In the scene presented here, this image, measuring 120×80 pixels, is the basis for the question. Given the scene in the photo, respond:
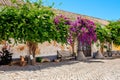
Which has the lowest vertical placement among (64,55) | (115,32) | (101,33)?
(64,55)

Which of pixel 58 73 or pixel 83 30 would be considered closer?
pixel 58 73

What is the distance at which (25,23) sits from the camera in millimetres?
14953

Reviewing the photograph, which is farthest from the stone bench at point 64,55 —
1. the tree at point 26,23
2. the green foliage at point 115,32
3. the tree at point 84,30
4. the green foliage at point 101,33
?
the tree at point 26,23

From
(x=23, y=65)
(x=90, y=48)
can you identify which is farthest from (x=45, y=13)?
(x=90, y=48)

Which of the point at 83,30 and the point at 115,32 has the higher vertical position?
the point at 115,32

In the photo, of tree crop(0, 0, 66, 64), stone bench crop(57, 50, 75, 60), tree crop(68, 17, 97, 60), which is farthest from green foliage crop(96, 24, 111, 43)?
tree crop(0, 0, 66, 64)

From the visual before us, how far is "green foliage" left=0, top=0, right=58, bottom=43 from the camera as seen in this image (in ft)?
48.6

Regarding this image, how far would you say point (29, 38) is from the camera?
15242mm

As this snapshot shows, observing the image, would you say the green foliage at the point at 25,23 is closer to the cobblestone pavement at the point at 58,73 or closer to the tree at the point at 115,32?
the cobblestone pavement at the point at 58,73

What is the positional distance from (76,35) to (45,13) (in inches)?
200

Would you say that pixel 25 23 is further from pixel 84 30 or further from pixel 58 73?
pixel 84 30

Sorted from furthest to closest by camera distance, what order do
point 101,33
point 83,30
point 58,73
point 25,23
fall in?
1. point 101,33
2. point 83,30
3. point 25,23
4. point 58,73

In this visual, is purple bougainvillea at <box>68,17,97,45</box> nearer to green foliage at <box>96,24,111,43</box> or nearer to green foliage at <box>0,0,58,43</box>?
green foliage at <box>96,24,111,43</box>

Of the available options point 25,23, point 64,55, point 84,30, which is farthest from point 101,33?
point 25,23
